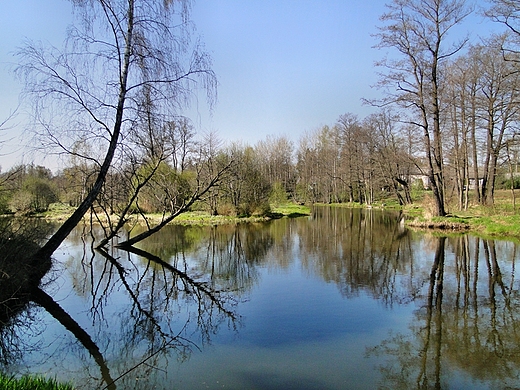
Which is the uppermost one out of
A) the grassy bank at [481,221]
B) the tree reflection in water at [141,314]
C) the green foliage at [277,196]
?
the green foliage at [277,196]

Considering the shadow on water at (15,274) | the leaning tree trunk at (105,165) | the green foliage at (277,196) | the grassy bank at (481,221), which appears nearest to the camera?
the shadow on water at (15,274)

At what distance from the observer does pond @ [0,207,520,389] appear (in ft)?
15.3

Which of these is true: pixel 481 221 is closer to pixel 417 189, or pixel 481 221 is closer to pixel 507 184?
pixel 507 184

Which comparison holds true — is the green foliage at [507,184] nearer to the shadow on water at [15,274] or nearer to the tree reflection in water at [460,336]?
the tree reflection in water at [460,336]

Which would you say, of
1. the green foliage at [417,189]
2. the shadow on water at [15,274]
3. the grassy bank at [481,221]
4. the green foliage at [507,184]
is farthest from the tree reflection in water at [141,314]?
the green foliage at [417,189]

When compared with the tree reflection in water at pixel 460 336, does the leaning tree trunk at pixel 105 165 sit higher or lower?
higher

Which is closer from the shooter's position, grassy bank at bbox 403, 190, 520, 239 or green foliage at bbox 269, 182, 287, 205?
grassy bank at bbox 403, 190, 520, 239

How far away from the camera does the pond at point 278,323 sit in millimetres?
4652

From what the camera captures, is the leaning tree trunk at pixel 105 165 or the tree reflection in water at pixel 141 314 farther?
the leaning tree trunk at pixel 105 165

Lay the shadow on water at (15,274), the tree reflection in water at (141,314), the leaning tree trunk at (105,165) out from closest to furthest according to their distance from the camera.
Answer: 1. the tree reflection in water at (141,314)
2. the shadow on water at (15,274)
3. the leaning tree trunk at (105,165)

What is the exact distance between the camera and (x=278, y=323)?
650 cm

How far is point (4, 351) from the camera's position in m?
5.47

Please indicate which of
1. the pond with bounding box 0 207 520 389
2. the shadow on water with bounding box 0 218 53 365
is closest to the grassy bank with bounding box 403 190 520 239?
the pond with bounding box 0 207 520 389

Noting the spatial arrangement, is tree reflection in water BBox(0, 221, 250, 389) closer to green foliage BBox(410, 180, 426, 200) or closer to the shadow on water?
the shadow on water
